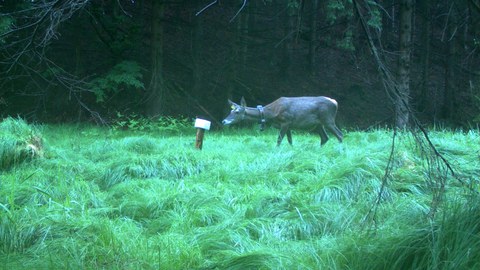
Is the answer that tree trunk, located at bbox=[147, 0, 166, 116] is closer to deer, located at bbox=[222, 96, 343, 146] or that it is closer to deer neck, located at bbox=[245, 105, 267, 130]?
deer neck, located at bbox=[245, 105, 267, 130]

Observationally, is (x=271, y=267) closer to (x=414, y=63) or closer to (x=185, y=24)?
(x=185, y=24)

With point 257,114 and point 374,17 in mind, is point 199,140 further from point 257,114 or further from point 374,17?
point 374,17

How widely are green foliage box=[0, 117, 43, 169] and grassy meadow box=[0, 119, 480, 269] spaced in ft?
0.06

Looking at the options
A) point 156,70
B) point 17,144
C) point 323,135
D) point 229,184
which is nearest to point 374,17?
point 229,184

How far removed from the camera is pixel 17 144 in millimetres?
8984

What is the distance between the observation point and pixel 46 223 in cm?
554

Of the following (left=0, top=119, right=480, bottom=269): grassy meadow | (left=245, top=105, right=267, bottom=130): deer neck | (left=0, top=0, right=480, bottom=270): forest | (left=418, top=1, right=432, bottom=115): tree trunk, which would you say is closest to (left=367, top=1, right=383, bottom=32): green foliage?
(left=0, top=0, right=480, bottom=270): forest

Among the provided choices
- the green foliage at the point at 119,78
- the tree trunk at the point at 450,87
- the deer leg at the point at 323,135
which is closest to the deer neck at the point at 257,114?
the deer leg at the point at 323,135

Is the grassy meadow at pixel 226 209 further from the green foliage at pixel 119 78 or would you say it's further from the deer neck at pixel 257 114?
the green foliage at pixel 119 78

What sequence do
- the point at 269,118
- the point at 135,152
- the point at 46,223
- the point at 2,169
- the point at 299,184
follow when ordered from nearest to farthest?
the point at 46,223
the point at 299,184
the point at 2,169
the point at 135,152
the point at 269,118

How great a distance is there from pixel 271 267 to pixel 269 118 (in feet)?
31.4

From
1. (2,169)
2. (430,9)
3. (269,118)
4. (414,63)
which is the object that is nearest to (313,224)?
(2,169)

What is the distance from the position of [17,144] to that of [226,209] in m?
4.05

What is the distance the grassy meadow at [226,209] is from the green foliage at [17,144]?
0.02 m
